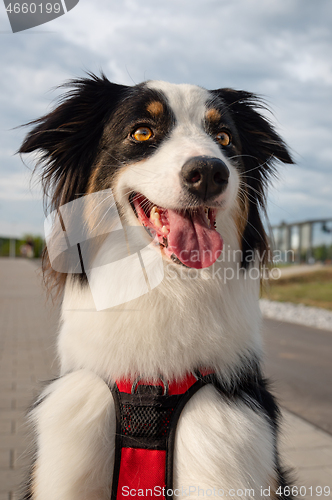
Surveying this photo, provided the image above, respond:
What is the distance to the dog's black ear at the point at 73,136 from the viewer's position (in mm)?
2494

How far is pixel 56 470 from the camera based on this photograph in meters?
2.00

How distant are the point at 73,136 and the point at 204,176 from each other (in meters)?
0.95

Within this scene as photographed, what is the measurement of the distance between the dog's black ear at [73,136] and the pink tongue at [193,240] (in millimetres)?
666

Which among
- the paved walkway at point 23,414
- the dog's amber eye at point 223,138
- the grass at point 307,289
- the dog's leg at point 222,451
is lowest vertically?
the grass at point 307,289

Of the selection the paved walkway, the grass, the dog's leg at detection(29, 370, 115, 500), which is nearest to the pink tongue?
the dog's leg at detection(29, 370, 115, 500)

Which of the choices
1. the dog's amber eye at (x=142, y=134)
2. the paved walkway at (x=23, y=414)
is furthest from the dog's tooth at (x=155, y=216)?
the paved walkway at (x=23, y=414)

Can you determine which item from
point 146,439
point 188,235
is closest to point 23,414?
point 146,439

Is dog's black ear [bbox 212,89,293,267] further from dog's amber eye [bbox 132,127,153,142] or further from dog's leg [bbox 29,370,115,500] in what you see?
dog's leg [bbox 29,370,115,500]

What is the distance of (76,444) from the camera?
2.03 m

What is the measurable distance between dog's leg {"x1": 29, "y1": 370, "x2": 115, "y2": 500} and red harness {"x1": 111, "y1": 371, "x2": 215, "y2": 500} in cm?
7

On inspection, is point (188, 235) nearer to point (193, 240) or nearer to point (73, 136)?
point (193, 240)

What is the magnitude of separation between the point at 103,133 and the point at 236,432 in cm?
179

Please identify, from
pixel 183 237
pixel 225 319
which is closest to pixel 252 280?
pixel 225 319

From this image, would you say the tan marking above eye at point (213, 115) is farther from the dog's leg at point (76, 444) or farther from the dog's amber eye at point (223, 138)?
the dog's leg at point (76, 444)
